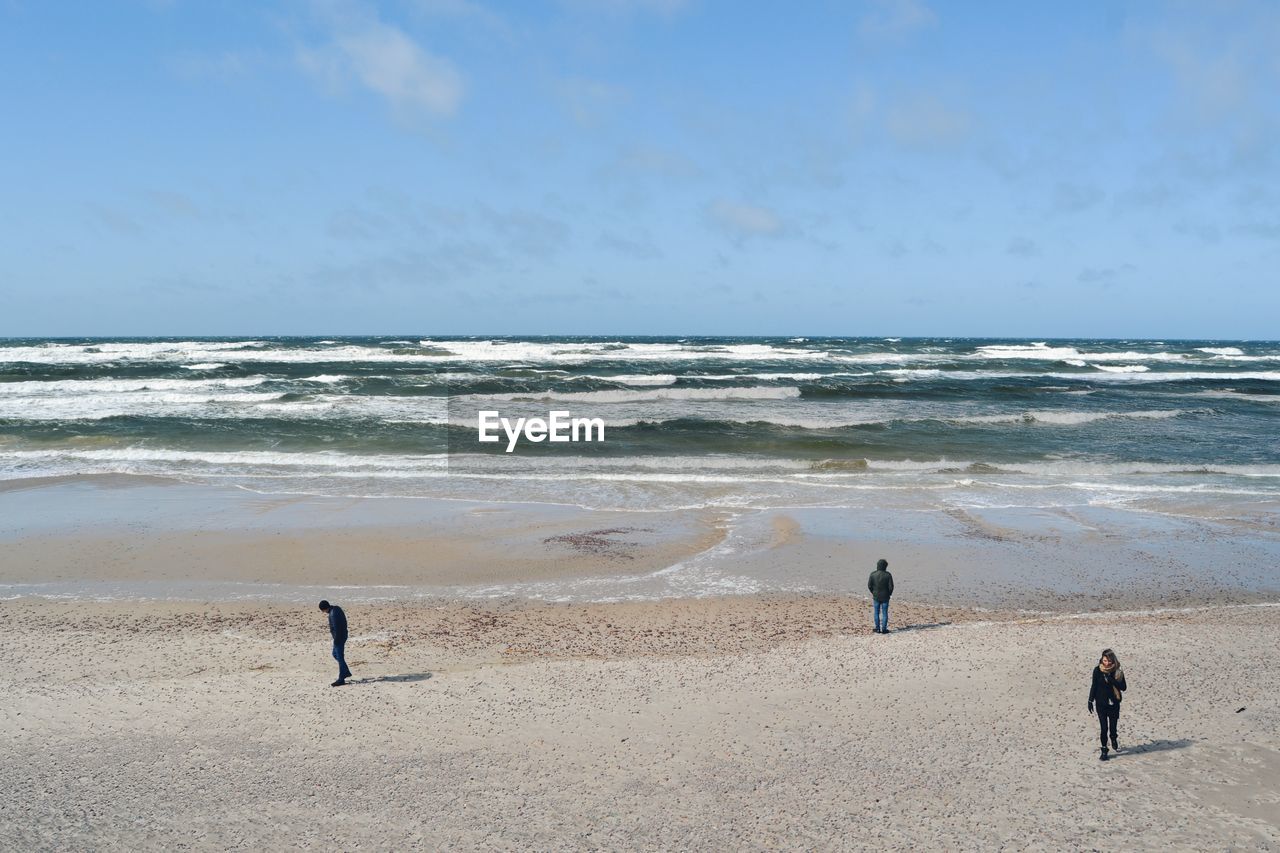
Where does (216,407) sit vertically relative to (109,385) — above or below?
below

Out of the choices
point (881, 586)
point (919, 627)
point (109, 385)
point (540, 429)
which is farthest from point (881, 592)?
point (109, 385)

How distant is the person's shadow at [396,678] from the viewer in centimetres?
848

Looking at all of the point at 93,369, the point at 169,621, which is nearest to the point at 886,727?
the point at 169,621

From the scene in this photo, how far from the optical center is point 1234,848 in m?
5.75

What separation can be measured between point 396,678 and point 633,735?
2797mm

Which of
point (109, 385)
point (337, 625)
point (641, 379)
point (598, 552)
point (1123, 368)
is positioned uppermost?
point (1123, 368)

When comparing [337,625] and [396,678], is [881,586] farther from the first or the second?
[337,625]

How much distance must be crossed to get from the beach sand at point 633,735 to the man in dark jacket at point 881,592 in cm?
24

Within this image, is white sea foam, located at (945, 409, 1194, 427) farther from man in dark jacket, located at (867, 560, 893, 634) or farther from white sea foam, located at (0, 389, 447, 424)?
man in dark jacket, located at (867, 560, 893, 634)

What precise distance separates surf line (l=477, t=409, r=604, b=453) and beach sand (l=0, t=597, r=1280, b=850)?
15.7m

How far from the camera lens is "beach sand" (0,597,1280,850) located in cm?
609

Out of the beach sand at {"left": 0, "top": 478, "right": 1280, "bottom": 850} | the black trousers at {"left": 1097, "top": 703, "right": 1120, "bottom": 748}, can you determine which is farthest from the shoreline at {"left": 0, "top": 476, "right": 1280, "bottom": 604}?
the black trousers at {"left": 1097, "top": 703, "right": 1120, "bottom": 748}

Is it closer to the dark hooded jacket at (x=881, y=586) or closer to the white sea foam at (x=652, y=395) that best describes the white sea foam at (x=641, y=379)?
→ the white sea foam at (x=652, y=395)

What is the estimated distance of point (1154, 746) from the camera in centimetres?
710
